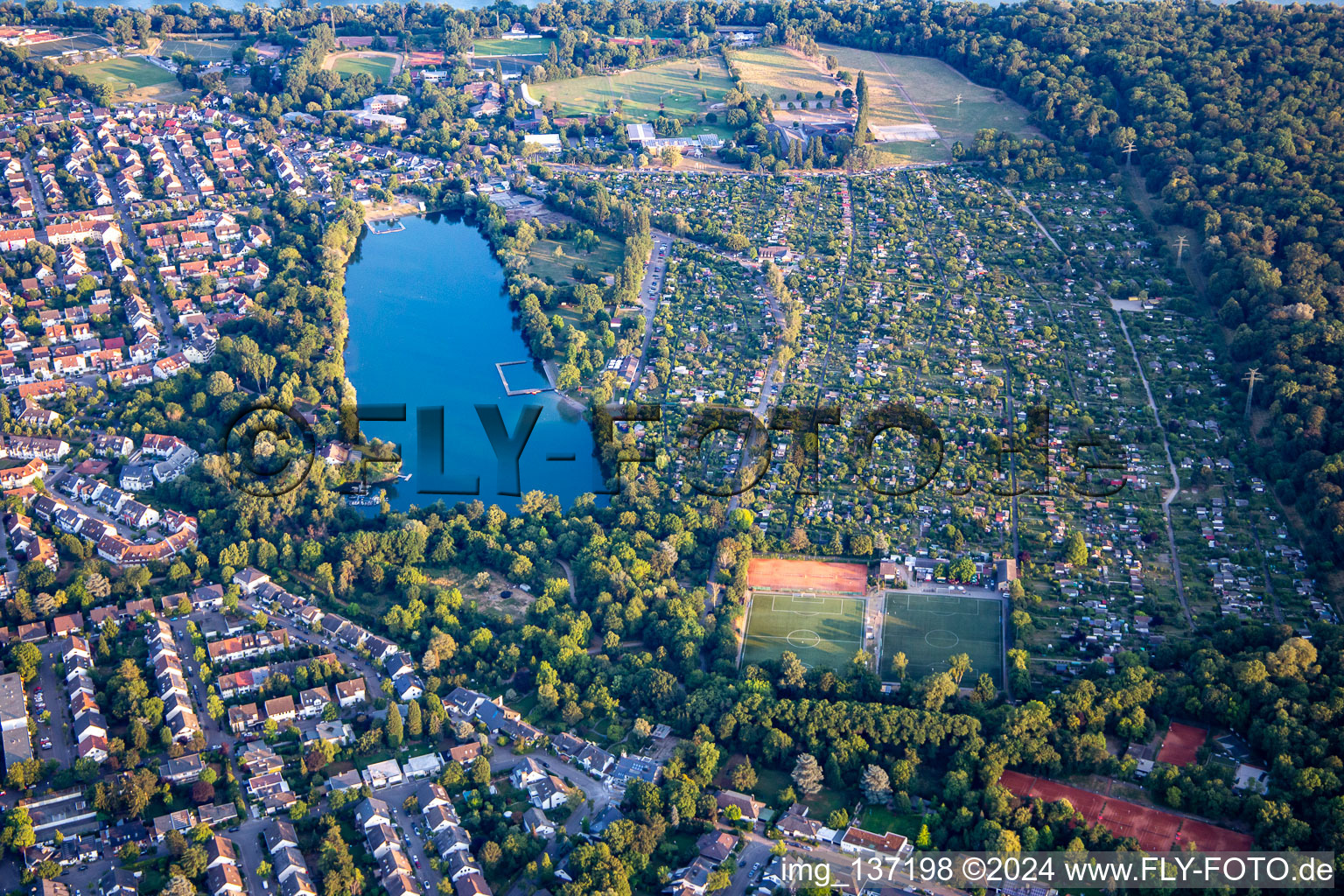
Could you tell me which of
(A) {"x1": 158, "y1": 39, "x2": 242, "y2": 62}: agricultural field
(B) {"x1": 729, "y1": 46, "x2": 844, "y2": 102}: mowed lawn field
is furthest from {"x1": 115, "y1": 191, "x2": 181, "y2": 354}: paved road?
(B) {"x1": 729, "y1": 46, "x2": 844, "y2": 102}: mowed lawn field

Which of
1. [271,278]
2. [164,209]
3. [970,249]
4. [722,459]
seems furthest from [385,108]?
[722,459]

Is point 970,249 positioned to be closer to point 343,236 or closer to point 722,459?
point 722,459

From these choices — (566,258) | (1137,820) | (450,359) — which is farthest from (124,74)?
(1137,820)

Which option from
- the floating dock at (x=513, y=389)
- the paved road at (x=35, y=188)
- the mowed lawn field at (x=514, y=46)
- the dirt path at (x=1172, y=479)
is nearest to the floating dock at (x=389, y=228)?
the paved road at (x=35, y=188)

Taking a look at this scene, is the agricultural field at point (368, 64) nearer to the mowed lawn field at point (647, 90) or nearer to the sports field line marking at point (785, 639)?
the mowed lawn field at point (647, 90)

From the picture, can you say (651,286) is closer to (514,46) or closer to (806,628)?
(806,628)
